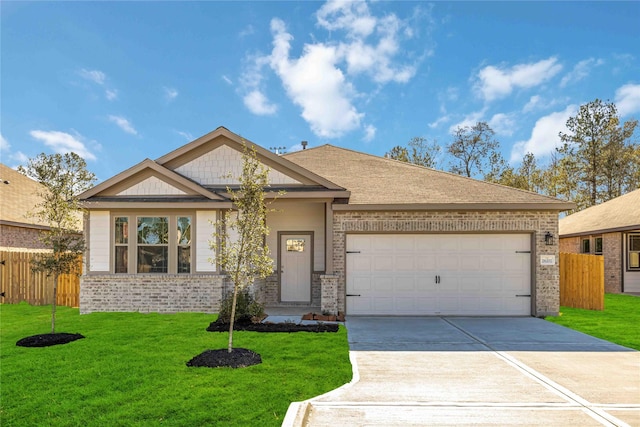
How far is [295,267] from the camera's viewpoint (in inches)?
512

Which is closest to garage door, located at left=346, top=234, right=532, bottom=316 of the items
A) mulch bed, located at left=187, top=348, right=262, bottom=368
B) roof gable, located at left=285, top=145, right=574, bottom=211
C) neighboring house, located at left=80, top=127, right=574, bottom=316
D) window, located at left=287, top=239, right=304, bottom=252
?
neighboring house, located at left=80, top=127, right=574, bottom=316

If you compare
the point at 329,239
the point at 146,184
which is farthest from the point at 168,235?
the point at 329,239

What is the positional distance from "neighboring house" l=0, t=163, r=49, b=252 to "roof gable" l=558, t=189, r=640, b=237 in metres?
24.1

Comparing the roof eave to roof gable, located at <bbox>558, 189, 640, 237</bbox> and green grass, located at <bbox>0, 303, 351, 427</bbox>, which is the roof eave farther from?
roof gable, located at <bbox>558, 189, 640, 237</bbox>

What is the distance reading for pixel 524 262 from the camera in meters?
11.2

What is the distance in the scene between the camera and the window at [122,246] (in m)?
11.3

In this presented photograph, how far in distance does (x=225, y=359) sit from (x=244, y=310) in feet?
11.7

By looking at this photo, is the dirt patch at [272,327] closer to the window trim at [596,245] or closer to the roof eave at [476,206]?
the roof eave at [476,206]

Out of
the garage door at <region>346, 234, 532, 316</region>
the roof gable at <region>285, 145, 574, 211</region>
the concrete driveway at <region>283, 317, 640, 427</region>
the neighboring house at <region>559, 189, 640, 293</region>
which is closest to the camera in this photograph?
the concrete driveway at <region>283, 317, 640, 427</region>

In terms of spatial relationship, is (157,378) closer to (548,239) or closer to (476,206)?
(476,206)

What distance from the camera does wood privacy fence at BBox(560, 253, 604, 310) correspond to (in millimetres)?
12547

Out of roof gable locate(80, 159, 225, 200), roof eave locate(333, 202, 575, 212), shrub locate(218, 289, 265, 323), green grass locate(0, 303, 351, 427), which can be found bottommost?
green grass locate(0, 303, 351, 427)

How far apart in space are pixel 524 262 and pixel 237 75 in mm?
15670

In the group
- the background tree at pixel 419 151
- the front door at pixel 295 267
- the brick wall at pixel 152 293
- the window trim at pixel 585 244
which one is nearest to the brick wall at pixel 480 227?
the front door at pixel 295 267
